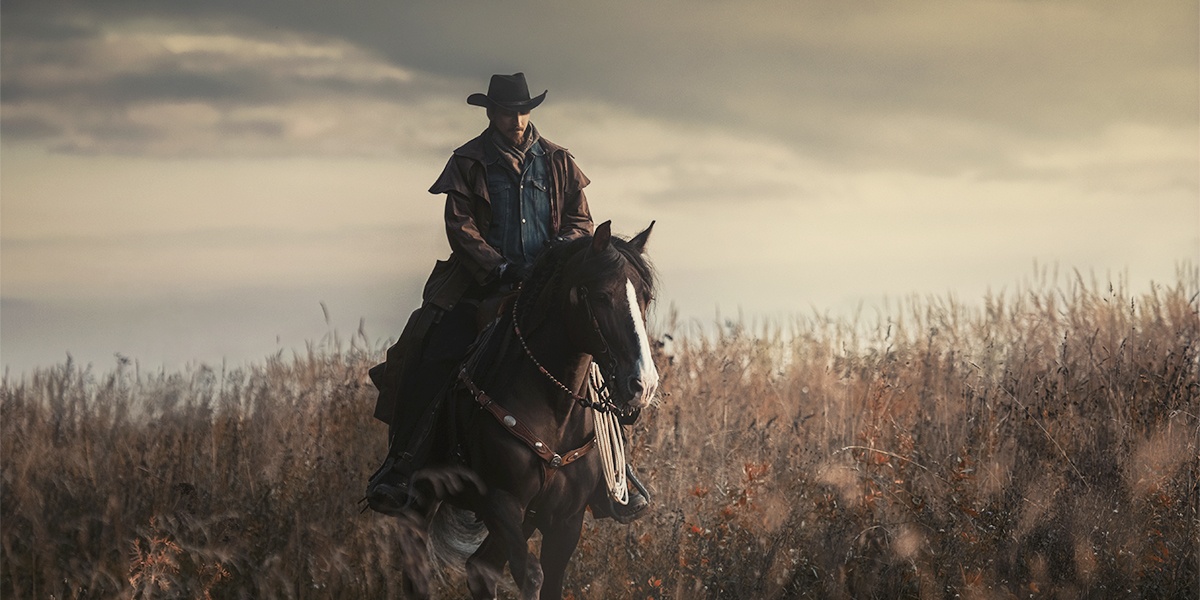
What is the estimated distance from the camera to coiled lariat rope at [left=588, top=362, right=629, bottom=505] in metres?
5.89

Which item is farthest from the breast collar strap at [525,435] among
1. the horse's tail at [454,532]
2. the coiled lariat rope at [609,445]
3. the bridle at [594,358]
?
the horse's tail at [454,532]

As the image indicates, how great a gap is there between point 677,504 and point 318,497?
8.89 feet

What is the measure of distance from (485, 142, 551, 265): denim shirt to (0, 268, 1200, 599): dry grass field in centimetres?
199

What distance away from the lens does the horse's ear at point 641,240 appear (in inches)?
214

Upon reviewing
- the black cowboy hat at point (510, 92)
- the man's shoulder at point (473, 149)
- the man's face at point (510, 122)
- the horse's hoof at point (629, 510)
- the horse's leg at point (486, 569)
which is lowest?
the horse's leg at point (486, 569)

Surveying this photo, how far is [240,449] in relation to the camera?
942 cm

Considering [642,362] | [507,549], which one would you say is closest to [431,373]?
[507,549]

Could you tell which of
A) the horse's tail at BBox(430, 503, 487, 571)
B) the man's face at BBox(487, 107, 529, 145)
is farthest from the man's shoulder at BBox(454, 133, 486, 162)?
the horse's tail at BBox(430, 503, 487, 571)

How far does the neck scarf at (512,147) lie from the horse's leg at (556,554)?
1927mm

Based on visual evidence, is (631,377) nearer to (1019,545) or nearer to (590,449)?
(590,449)

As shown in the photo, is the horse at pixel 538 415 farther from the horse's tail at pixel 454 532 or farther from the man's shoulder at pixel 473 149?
the man's shoulder at pixel 473 149

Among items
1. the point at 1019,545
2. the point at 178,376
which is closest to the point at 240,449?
the point at 178,376

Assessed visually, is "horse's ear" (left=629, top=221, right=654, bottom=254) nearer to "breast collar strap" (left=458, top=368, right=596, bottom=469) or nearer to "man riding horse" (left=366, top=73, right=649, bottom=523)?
"man riding horse" (left=366, top=73, right=649, bottom=523)

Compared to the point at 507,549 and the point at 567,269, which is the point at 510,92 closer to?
the point at 567,269
